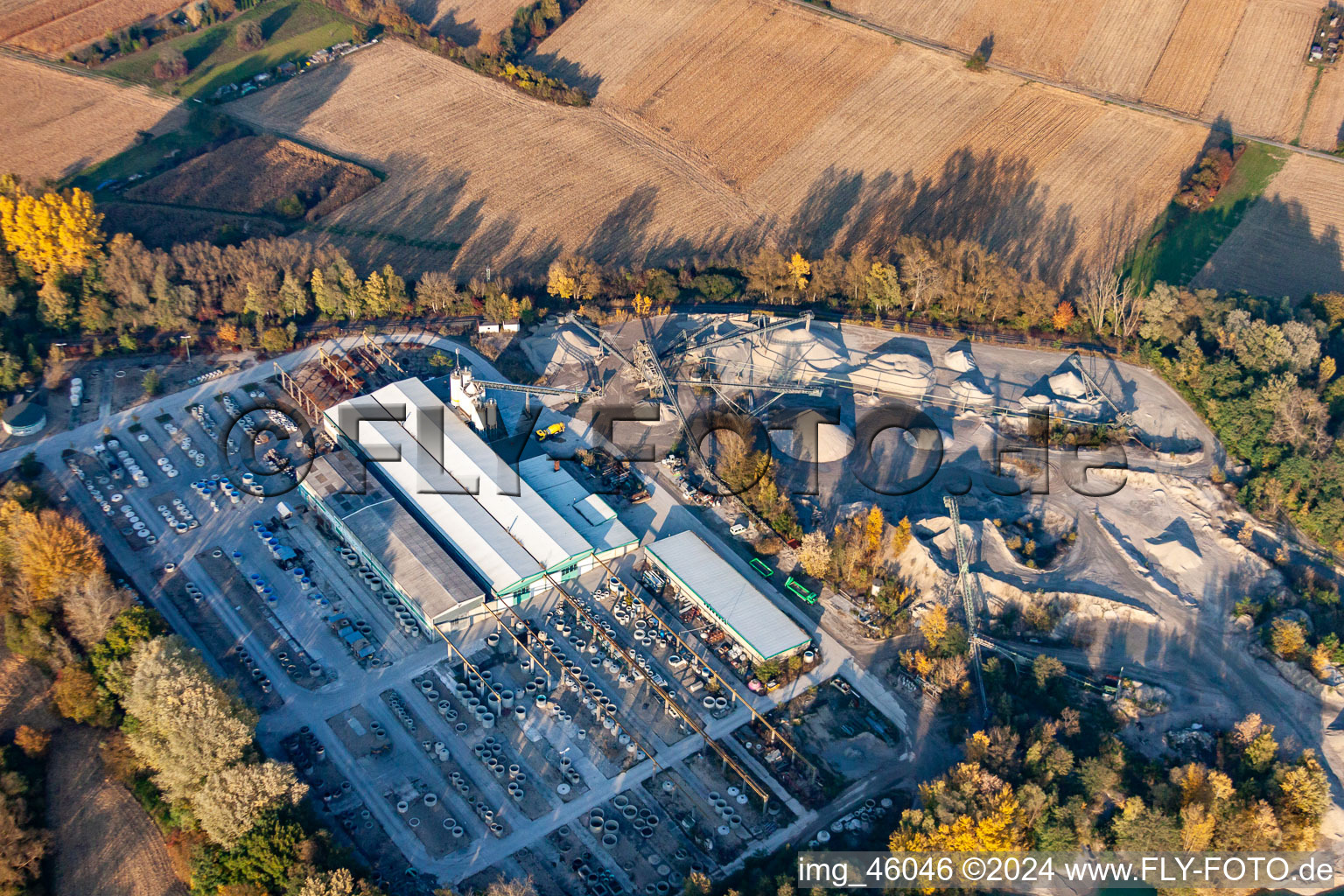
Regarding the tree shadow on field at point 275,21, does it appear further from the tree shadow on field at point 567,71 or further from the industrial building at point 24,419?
the industrial building at point 24,419

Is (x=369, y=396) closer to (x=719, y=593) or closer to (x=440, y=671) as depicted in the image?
(x=440, y=671)

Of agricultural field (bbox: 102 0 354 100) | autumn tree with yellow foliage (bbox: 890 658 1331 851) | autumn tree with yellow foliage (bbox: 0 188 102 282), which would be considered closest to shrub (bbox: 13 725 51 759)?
autumn tree with yellow foliage (bbox: 0 188 102 282)

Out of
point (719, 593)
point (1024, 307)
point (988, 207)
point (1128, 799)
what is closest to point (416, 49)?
point (988, 207)

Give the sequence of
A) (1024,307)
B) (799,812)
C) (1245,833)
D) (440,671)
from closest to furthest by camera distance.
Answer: (1245,833)
(799,812)
(440,671)
(1024,307)

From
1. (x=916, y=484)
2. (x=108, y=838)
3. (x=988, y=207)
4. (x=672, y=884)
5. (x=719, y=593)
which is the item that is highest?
(x=988, y=207)

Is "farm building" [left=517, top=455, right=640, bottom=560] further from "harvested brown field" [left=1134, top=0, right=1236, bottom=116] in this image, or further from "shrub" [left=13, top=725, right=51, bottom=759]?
"harvested brown field" [left=1134, top=0, right=1236, bottom=116]

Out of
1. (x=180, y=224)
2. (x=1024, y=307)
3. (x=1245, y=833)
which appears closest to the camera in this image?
(x=1245, y=833)
